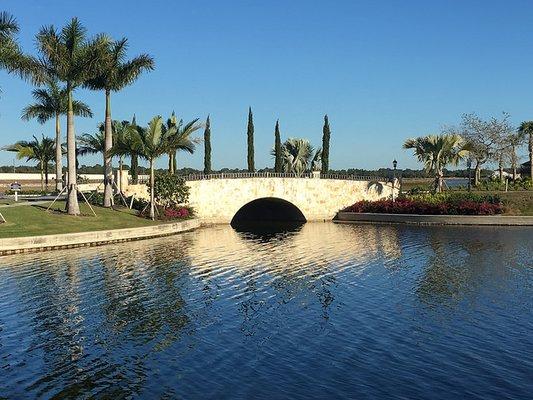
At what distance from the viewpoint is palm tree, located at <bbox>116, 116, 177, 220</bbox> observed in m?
48.5

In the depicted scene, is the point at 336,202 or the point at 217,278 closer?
the point at 217,278

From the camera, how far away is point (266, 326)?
17.9 meters

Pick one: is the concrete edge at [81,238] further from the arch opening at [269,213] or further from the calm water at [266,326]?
the arch opening at [269,213]

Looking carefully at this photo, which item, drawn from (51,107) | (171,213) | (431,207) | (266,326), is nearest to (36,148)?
(51,107)

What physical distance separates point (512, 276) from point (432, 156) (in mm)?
44545

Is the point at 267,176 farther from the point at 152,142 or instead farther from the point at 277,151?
the point at 152,142

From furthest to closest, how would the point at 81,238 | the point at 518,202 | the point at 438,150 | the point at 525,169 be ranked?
the point at 525,169, the point at 438,150, the point at 518,202, the point at 81,238

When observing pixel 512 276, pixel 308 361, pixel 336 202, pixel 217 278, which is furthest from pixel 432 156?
pixel 308 361

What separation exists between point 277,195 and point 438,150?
20691mm

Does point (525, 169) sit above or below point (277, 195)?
above

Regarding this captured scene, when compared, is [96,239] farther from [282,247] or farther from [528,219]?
[528,219]

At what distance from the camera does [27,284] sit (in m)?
24.2

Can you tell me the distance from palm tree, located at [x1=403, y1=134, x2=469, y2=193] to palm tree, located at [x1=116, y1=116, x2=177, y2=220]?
109 feet

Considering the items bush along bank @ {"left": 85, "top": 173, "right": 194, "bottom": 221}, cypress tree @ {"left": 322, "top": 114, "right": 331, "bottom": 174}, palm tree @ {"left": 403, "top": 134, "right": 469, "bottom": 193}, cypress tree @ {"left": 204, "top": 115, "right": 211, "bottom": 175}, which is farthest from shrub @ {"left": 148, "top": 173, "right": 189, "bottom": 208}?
palm tree @ {"left": 403, "top": 134, "right": 469, "bottom": 193}
